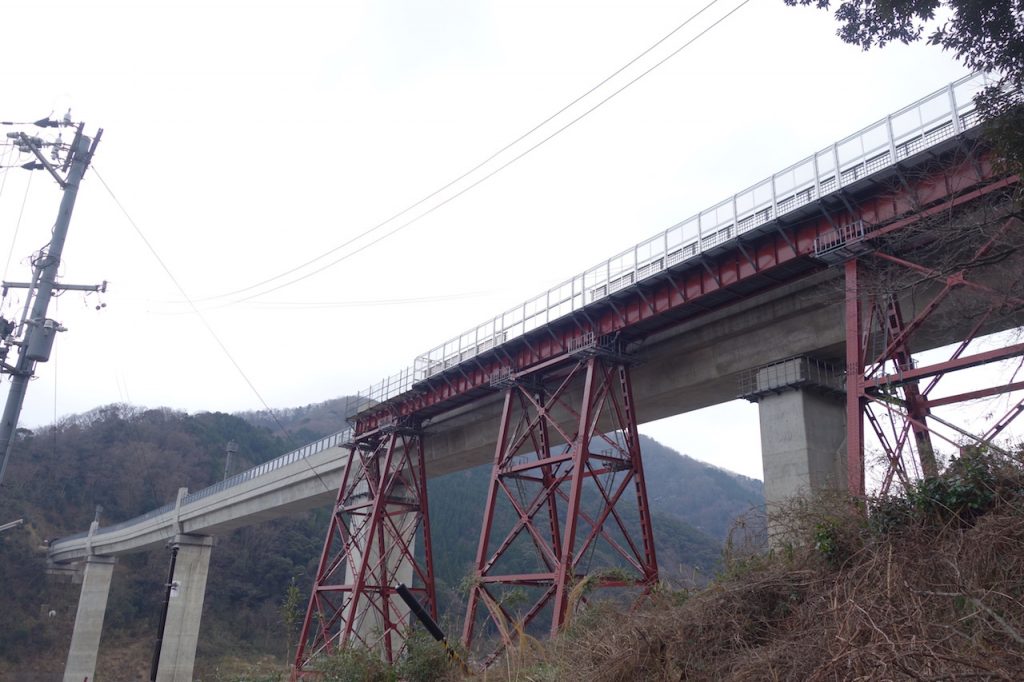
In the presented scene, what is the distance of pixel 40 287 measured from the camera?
12.9 metres

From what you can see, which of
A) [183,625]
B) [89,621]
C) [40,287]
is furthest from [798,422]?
[89,621]

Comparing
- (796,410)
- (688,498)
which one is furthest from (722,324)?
(688,498)

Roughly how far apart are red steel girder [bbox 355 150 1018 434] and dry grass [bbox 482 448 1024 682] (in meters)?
5.20

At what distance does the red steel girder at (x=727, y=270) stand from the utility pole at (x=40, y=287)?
1186 cm

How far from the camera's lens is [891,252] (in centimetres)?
1418

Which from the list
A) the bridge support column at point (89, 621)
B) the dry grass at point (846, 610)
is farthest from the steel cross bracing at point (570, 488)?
the bridge support column at point (89, 621)

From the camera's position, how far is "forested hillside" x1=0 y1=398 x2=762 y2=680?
221 ft

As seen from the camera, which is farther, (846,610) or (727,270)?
(727,270)

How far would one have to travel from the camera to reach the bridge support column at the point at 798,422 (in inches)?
644

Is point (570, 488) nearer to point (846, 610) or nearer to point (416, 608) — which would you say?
point (416, 608)

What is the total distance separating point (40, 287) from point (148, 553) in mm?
82523

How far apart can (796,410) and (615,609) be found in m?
8.22

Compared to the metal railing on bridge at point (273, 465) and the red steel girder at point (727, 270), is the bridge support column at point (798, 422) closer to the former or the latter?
the red steel girder at point (727, 270)

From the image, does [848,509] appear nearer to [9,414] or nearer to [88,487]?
[9,414]
